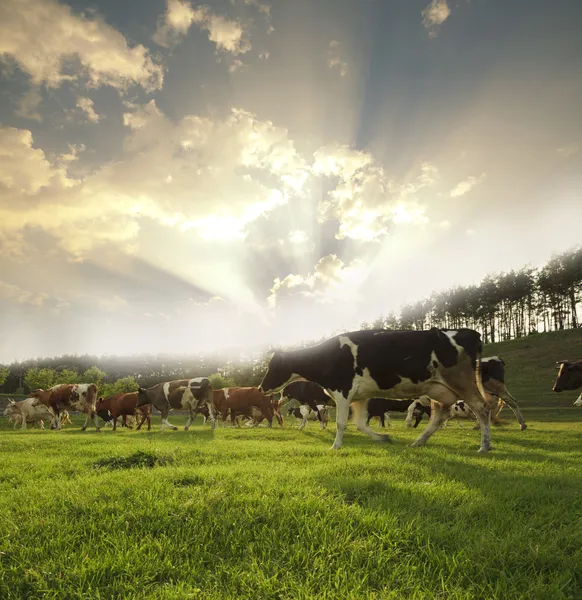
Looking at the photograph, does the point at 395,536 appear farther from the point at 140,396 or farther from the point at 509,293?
the point at 509,293

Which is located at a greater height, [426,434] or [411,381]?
[411,381]

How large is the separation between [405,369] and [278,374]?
3974 millimetres

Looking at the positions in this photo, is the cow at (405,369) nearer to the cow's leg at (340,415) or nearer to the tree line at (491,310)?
the cow's leg at (340,415)

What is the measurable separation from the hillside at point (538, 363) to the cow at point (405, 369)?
3091 centimetres

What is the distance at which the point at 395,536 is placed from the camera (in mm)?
3688

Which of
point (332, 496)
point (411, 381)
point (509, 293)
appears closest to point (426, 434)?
point (411, 381)

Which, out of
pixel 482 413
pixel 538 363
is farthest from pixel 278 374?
pixel 538 363

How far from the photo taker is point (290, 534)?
3.75 meters

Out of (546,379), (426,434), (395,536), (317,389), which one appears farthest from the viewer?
(546,379)

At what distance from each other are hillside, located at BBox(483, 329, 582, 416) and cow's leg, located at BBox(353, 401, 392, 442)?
3117cm

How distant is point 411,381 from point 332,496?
21.2ft

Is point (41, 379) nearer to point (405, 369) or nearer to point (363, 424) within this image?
point (363, 424)

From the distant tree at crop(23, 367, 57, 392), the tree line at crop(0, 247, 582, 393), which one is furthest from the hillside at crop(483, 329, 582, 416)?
the distant tree at crop(23, 367, 57, 392)

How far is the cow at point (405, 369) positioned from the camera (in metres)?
10.4
